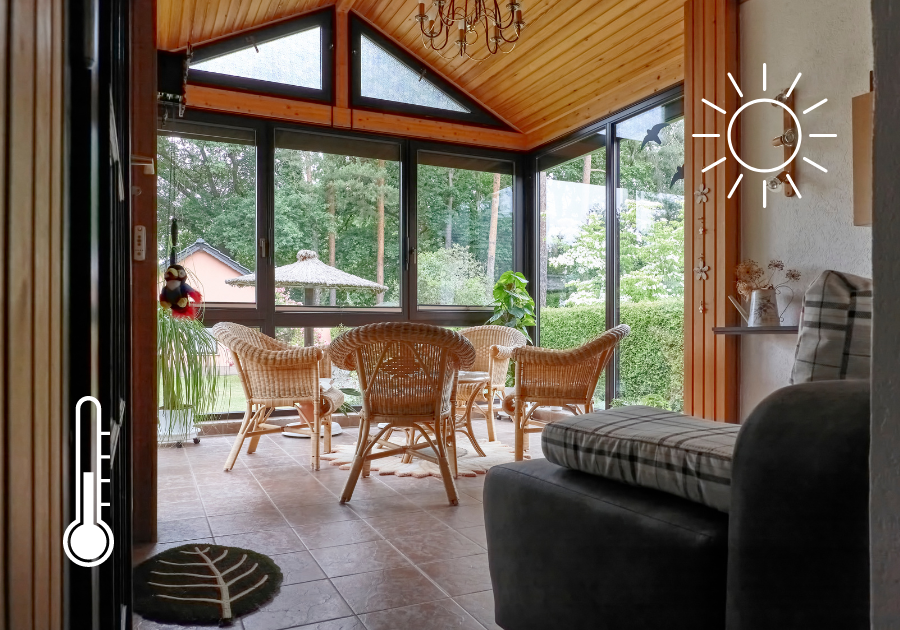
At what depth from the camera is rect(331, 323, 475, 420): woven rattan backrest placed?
3.22 m

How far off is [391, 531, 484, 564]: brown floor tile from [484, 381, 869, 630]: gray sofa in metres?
0.99

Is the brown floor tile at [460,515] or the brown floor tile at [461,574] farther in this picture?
the brown floor tile at [460,515]

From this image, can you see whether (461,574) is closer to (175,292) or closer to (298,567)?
(298,567)

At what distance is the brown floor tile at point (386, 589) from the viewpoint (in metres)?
2.07

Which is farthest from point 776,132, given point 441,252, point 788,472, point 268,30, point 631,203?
point 268,30

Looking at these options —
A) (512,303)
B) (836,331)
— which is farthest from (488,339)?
(836,331)

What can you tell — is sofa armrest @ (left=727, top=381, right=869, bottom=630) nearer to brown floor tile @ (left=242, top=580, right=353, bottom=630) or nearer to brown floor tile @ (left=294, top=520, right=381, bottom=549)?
brown floor tile @ (left=242, top=580, right=353, bottom=630)

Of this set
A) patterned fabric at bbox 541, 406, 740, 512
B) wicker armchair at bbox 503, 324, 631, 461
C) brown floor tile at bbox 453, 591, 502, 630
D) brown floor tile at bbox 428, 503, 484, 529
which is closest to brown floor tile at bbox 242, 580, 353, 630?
brown floor tile at bbox 453, 591, 502, 630

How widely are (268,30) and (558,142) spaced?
278 cm

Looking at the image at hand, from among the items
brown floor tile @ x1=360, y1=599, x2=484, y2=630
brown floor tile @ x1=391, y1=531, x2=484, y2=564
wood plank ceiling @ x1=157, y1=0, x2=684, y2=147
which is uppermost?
wood plank ceiling @ x1=157, y1=0, x2=684, y2=147

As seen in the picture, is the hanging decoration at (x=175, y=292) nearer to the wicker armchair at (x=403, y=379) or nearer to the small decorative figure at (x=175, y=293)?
the small decorative figure at (x=175, y=293)

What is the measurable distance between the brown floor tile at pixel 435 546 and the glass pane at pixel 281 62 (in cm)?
455

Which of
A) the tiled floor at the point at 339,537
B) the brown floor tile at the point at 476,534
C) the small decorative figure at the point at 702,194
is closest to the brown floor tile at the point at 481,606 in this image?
the tiled floor at the point at 339,537

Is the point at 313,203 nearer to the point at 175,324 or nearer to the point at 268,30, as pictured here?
the point at 268,30
